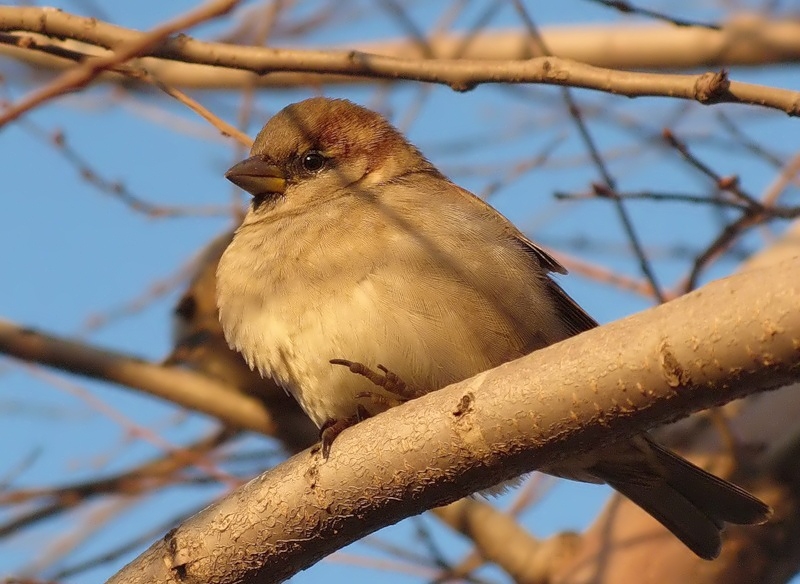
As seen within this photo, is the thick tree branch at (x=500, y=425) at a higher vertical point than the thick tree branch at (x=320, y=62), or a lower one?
lower

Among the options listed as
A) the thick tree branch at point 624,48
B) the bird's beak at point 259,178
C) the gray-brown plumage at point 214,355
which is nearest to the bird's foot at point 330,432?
the bird's beak at point 259,178

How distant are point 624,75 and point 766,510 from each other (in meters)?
1.62

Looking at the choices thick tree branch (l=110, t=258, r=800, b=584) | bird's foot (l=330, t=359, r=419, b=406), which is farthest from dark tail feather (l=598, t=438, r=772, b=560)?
thick tree branch (l=110, t=258, r=800, b=584)

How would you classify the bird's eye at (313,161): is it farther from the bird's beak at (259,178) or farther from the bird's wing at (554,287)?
the bird's wing at (554,287)

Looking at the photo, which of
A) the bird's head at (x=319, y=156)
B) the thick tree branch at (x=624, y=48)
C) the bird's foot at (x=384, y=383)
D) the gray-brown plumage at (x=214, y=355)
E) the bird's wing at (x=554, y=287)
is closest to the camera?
the bird's foot at (x=384, y=383)

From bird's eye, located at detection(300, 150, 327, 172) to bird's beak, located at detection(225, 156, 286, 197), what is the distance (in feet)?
0.34

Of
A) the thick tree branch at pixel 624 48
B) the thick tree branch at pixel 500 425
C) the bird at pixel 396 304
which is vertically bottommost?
the thick tree branch at pixel 500 425

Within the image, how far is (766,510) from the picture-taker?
3684mm

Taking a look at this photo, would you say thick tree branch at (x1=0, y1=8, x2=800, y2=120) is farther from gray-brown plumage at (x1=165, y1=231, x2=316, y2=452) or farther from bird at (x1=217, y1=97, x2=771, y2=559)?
gray-brown plumage at (x1=165, y1=231, x2=316, y2=452)

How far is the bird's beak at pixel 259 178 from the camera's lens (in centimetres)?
433

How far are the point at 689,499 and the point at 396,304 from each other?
4.30 feet

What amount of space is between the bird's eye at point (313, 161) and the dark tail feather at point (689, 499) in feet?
5.21

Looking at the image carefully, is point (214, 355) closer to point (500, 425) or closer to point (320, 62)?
point (320, 62)

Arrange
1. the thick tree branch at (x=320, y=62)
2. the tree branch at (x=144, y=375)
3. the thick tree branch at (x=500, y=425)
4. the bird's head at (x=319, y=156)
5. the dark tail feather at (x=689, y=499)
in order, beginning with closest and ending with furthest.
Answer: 1. the thick tree branch at (x=500, y=425)
2. the thick tree branch at (x=320, y=62)
3. the dark tail feather at (x=689, y=499)
4. the bird's head at (x=319, y=156)
5. the tree branch at (x=144, y=375)
